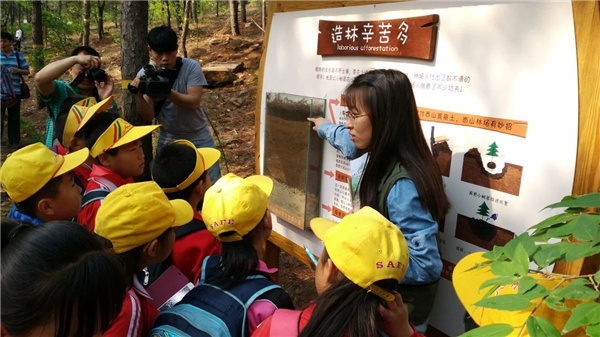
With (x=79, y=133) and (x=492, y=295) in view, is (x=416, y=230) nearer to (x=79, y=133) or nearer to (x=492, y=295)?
(x=492, y=295)

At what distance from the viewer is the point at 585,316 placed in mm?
765

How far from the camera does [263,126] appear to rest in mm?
3230

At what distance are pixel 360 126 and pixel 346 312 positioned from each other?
3.14ft

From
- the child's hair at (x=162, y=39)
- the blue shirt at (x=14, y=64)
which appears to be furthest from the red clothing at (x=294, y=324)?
the blue shirt at (x=14, y=64)

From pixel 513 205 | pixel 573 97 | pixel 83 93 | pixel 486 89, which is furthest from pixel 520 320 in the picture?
pixel 83 93

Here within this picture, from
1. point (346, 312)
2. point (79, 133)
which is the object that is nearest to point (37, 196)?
point (79, 133)

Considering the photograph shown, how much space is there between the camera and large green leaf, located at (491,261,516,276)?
35.8 inches

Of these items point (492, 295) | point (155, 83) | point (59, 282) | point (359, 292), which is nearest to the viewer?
point (59, 282)

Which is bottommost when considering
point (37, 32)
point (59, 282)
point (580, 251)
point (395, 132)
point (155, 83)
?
point (59, 282)

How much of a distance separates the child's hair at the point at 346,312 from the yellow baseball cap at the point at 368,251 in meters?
0.03

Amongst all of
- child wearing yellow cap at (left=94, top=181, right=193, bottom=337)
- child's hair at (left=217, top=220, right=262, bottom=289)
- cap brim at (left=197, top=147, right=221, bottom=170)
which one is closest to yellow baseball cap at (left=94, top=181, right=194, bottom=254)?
child wearing yellow cap at (left=94, top=181, right=193, bottom=337)

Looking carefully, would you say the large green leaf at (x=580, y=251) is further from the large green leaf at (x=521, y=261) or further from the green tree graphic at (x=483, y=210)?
the green tree graphic at (x=483, y=210)

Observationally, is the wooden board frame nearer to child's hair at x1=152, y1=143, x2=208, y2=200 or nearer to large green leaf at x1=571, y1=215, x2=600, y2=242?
large green leaf at x1=571, y1=215, x2=600, y2=242

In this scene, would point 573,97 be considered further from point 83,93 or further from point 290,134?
point 83,93
